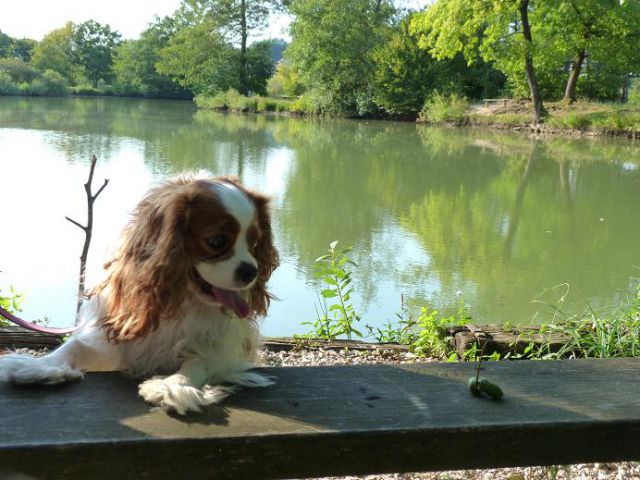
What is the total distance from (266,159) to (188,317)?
1686cm

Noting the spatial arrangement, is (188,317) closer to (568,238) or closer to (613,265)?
(613,265)

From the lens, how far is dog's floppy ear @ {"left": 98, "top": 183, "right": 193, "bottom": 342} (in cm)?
214

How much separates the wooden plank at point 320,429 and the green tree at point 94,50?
85909 millimetres

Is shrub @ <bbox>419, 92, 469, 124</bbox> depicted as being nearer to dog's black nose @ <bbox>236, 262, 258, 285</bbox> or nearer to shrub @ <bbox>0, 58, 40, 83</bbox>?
dog's black nose @ <bbox>236, 262, 258, 285</bbox>

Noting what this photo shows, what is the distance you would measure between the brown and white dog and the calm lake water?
0.29 meters

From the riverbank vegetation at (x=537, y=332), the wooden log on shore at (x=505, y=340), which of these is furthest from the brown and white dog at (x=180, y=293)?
the wooden log on shore at (x=505, y=340)

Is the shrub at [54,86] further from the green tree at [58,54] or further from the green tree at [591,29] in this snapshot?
the green tree at [591,29]

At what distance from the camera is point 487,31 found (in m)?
33.8

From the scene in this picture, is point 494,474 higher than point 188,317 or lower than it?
lower

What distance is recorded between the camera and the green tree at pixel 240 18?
2125 inches

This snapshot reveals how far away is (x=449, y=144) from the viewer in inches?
1051

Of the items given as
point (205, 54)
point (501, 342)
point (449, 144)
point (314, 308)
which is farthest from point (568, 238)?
point (205, 54)

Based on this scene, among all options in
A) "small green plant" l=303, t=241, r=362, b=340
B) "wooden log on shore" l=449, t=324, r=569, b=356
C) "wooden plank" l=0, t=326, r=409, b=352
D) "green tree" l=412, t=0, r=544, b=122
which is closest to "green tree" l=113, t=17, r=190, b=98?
"green tree" l=412, t=0, r=544, b=122

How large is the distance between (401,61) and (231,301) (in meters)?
42.0
